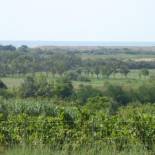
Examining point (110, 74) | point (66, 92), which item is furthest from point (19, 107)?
point (110, 74)

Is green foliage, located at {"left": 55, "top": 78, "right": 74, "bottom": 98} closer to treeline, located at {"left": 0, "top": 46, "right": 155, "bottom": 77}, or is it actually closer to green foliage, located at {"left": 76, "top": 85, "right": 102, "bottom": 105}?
green foliage, located at {"left": 76, "top": 85, "right": 102, "bottom": 105}

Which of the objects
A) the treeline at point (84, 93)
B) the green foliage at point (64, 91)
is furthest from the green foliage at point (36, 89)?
the green foliage at point (64, 91)

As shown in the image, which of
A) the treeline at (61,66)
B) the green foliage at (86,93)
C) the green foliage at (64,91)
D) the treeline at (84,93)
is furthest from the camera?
the treeline at (61,66)

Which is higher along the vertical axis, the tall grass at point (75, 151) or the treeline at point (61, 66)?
the tall grass at point (75, 151)

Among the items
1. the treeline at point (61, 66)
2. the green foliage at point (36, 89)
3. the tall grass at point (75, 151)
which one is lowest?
the treeline at point (61, 66)

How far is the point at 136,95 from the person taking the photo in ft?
207

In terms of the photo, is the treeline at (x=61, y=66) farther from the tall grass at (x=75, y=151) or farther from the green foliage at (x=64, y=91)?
the tall grass at (x=75, y=151)

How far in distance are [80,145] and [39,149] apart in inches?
37.9

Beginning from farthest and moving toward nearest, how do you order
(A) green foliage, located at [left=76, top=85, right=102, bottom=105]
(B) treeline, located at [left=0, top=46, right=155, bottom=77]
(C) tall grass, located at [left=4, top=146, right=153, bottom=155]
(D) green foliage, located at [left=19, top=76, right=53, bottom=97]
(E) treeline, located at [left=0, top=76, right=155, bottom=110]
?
(B) treeline, located at [left=0, top=46, right=155, bottom=77] → (D) green foliage, located at [left=19, top=76, right=53, bottom=97] → (E) treeline, located at [left=0, top=76, right=155, bottom=110] → (A) green foliage, located at [left=76, top=85, right=102, bottom=105] → (C) tall grass, located at [left=4, top=146, right=153, bottom=155]

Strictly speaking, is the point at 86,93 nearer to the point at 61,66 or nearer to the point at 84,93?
the point at 84,93

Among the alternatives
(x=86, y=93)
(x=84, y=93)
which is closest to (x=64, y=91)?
(x=84, y=93)

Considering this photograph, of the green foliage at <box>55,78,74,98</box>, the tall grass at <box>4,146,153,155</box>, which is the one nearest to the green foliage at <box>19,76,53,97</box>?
the green foliage at <box>55,78,74,98</box>

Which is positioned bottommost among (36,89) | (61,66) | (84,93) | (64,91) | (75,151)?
(61,66)

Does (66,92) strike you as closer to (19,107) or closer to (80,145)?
(19,107)
